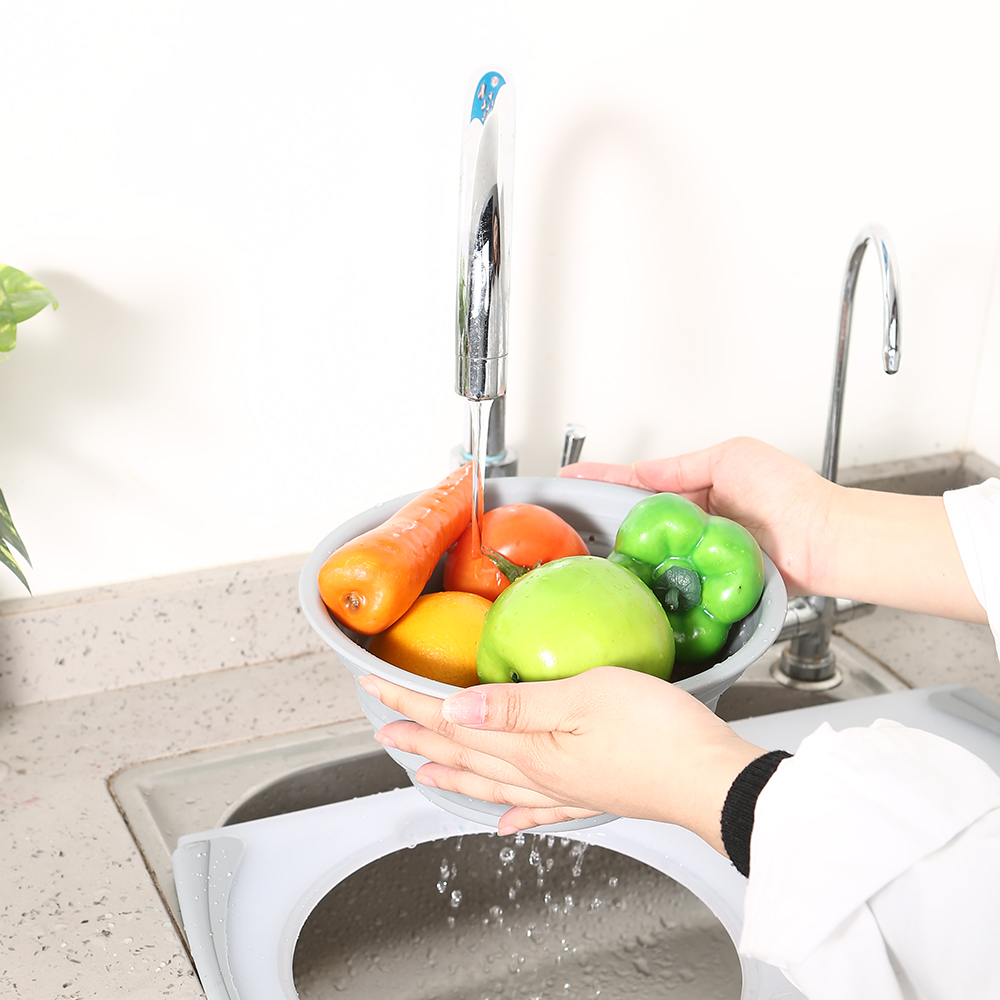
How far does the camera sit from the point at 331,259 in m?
0.84

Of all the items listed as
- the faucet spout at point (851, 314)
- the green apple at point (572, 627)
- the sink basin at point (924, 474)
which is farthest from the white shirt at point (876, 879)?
the sink basin at point (924, 474)

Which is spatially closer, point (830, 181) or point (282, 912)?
point (282, 912)

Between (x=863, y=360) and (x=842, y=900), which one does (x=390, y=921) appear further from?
(x=863, y=360)

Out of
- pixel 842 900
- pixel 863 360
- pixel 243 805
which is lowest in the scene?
pixel 243 805

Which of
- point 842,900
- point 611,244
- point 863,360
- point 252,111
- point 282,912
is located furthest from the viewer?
point 863,360

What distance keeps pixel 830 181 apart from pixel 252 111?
542 millimetres

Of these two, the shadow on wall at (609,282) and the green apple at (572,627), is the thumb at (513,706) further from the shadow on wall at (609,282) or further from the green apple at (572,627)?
the shadow on wall at (609,282)

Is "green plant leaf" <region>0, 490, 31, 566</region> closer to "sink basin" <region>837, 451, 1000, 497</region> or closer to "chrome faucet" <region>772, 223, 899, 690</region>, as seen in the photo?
"chrome faucet" <region>772, 223, 899, 690</region>

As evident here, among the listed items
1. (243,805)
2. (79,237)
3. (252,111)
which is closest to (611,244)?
(252,111)

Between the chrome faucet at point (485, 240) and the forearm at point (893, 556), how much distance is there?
305 millimetres

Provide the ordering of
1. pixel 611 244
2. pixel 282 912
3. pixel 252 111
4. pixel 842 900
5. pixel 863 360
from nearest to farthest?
pixel 842 900 → pixel 282 912 → pixel 252 111 → pixel 611 244 → pixel 863 360

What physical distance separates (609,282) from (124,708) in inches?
22.4

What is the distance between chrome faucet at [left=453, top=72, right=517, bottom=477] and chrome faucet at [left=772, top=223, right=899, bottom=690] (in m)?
0.36

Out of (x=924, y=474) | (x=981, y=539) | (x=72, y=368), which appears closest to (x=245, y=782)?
(x=72, y=368)
